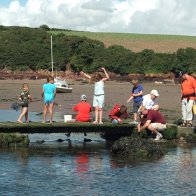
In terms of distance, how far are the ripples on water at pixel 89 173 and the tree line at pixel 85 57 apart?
59486 millimetres

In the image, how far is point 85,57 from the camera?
7881 cm

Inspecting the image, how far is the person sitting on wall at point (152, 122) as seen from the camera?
17097 millimetres

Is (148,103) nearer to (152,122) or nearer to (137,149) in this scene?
(152,122)

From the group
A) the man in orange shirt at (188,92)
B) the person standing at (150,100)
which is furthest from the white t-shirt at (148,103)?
the man in orange shirt at (188,92)

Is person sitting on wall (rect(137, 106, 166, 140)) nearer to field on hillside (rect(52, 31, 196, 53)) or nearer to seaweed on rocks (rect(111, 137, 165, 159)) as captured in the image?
seaweed on rocks (rect(111, 137, 165, 159))

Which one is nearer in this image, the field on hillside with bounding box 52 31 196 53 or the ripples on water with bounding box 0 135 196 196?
the ripples on water with bounding box 0 135 196 196

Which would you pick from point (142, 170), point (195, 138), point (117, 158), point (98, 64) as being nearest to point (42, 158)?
point (117, 158)

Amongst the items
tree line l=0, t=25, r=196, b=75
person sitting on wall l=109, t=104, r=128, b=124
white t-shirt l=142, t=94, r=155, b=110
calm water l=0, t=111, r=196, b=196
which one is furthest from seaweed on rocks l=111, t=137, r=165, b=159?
tree line l=0, t=25, r=196, b=75

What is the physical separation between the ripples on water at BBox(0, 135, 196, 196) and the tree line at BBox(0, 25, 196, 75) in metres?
59.5

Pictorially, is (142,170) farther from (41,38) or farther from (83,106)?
(41,38)

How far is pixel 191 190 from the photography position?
11.2 meters

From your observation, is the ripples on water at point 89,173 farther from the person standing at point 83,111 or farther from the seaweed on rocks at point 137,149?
the person standing at point 83,111

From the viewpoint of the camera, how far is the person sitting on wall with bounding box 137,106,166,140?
56.1 feet

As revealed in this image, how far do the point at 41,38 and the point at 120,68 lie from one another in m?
16.5
